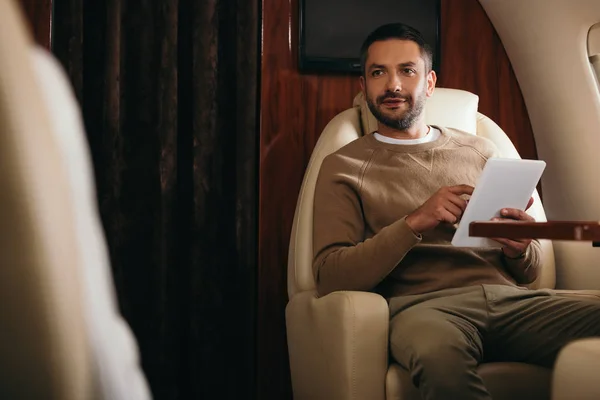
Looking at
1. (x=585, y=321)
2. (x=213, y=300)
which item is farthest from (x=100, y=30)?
(x=585, y=321)

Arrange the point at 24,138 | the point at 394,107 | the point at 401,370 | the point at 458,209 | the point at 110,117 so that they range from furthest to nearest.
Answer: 1. the point at 110,117
2. the point at 394,107
3. the point at 458,209
4. the point at 401,370
5. the point at 24,138

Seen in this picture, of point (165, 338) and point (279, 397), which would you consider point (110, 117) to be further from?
point (279, 397)

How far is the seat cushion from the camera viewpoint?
170cm

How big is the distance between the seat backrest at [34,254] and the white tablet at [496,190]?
1427 mm

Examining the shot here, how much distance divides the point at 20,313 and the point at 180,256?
2218 millimetres

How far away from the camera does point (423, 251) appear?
80.1 inches

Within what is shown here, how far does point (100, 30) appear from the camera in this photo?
96.0 inches

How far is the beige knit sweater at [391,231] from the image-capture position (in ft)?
6.23

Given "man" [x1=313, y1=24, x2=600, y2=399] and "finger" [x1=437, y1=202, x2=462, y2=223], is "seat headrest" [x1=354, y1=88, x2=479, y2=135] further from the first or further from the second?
"finger" [x1=437, y1=202, x2=462, y2=223]

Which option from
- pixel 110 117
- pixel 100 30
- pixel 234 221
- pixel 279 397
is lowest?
pixel 279 397

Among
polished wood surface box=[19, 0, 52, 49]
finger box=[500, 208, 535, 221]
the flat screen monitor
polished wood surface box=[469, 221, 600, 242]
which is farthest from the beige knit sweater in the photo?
polished wood surface box=[19, 0, 52, 49]

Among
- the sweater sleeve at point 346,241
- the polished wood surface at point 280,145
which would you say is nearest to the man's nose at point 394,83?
the sweater sleeve at point 346,241

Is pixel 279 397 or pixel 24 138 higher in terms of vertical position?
pixel 24 138

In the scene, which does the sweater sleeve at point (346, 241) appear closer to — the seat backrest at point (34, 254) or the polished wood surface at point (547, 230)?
the polished wood surface at point (547, 230)
